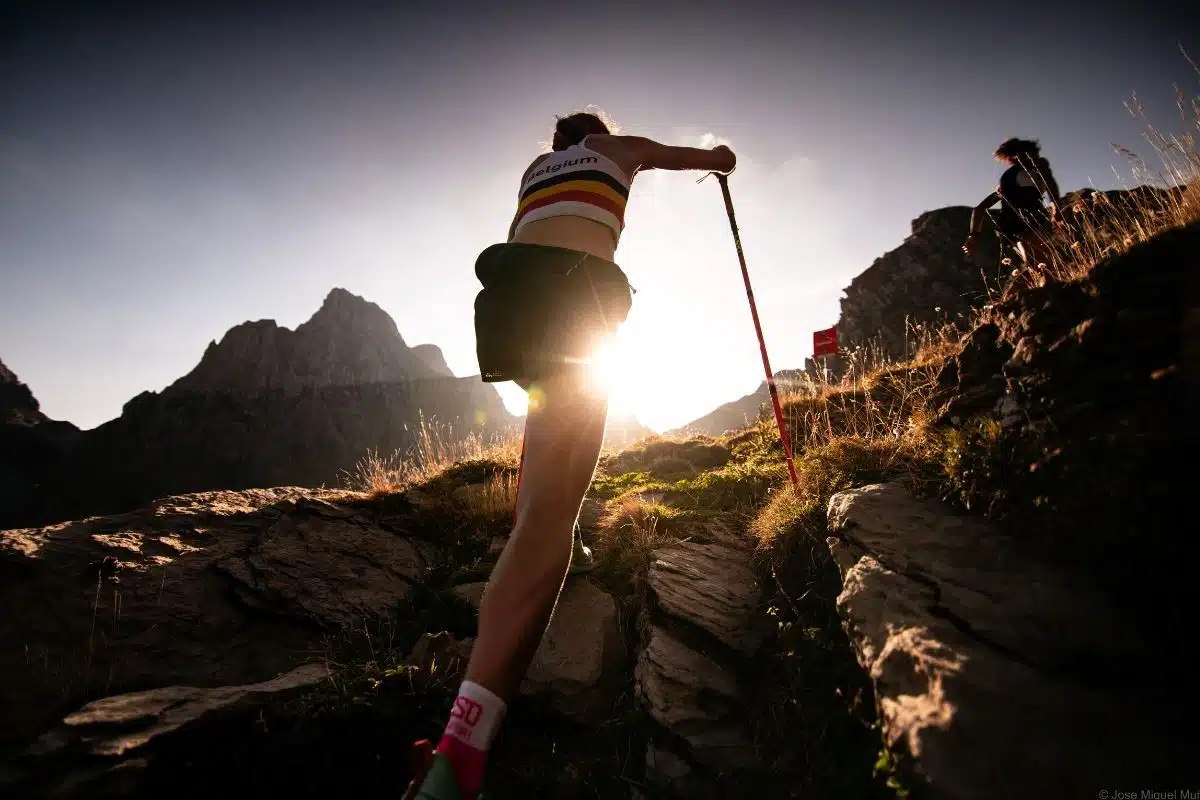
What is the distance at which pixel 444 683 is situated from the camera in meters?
2.39

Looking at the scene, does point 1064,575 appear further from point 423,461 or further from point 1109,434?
point 423,461

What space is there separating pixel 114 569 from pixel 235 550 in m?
0.68

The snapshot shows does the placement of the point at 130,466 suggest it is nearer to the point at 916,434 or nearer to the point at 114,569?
the point at 114,569

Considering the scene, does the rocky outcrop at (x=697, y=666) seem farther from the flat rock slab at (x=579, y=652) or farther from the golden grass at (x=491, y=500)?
the golden grass at (x=491, y=500)

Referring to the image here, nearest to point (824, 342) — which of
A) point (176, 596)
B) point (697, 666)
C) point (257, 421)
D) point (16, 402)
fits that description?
point (697, 666)

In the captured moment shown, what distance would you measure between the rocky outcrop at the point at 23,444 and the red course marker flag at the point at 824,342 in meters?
92.0

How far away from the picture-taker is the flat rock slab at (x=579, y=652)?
8.18ft

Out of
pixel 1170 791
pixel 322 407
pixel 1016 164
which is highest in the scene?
pixel 322 407

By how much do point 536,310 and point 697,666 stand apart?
6.59 feet

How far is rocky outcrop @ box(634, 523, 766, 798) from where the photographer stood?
2.03 m

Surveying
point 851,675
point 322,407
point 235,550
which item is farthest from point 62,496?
point 851,675

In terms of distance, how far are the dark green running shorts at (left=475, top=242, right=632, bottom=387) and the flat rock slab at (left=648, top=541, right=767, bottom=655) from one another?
5.75ft

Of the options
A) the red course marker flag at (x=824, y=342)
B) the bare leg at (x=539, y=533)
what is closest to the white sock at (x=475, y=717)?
the bare leg at (x=539, y=533)

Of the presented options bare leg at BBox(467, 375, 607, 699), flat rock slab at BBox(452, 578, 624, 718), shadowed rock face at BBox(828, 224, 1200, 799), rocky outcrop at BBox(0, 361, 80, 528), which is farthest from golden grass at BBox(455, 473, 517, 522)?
rocky outcrop at BBox(0, 361, 80, 528)
